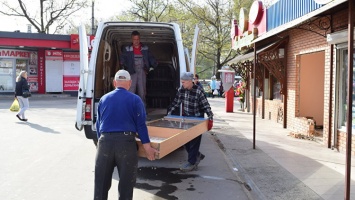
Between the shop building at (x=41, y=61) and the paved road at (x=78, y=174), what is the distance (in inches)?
676

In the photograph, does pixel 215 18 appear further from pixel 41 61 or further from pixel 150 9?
pixel 41 61

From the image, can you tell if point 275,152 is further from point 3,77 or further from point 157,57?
point 3,77

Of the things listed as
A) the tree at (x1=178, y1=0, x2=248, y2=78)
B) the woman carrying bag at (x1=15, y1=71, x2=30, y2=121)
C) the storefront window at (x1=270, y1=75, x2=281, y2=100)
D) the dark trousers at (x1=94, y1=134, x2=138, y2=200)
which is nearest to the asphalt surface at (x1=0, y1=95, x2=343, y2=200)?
the dark trousers at (x1=94, y1=134, x2=138, y2=200)

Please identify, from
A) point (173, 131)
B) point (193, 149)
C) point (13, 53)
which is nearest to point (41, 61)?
point (13, 53)

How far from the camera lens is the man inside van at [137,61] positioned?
821 cm

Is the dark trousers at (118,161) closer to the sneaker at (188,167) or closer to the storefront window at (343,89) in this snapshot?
the sneaker at (188,167)

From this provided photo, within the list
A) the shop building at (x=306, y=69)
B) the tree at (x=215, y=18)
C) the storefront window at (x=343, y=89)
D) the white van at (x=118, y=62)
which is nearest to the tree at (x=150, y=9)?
the tree at (x=215, y=18)

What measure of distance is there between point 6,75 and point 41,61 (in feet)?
8.35

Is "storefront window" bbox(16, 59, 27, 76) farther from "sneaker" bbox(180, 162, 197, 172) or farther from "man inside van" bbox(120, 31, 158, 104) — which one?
"sneaker" bbox(180, 162, 197, 172)

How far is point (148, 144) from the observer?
443cm

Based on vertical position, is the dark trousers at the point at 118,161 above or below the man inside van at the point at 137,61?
below

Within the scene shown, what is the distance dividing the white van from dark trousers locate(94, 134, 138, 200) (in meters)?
2.80

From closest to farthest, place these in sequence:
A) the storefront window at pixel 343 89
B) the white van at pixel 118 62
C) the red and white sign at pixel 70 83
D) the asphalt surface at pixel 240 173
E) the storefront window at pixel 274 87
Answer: the asphalt surface at pixel 240 173 → the white van at pixel 118 62 → the storefront window at pixel 343 89 → the storefront window at pixel 274 87 → the red and white sign at pixel 70 83

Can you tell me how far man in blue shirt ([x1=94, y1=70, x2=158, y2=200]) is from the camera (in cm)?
424
